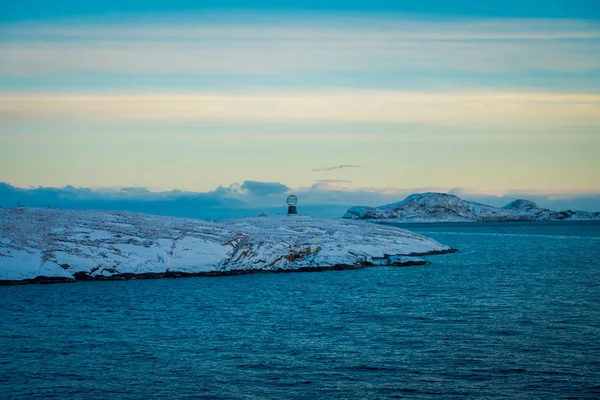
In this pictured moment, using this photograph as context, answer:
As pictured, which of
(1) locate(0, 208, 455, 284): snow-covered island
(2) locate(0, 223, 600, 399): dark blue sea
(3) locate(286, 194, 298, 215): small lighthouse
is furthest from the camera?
(3) locate(286, 194, 298, 215): small lighthouse

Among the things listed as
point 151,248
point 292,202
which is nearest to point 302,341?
point 151,248

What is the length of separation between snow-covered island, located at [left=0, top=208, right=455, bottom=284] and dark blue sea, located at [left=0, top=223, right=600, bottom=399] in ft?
15.0

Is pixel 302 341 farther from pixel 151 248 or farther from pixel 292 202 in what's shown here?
pixel 292 202

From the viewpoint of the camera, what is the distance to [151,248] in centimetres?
7038

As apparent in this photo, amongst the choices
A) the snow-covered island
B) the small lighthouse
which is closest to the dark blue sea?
the snow-covered island

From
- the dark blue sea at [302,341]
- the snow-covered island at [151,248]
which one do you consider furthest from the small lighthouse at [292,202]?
the dark blue sea at [302,341]

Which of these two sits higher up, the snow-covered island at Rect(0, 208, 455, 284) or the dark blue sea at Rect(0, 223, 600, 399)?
the snow-covered island at Rect(0, 208, 455, 284)

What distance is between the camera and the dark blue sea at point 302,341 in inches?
1022

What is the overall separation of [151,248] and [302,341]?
129 ft

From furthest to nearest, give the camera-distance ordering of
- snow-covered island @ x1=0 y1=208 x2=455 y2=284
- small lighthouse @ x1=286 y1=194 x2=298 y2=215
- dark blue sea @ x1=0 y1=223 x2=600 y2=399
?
small lighthouse @ x1=286 y1=194 x2=298 y2=215 → snow-covered island @ x1=0 y1=208 x2=455 y2=284 → dark blue sea @ x1=0 y1=223 x2=600 y2=399

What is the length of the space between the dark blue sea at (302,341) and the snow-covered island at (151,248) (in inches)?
180

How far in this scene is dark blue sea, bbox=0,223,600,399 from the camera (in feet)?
85.1

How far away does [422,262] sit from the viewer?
282 ft

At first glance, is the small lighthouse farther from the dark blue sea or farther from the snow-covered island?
the dark blue sea
